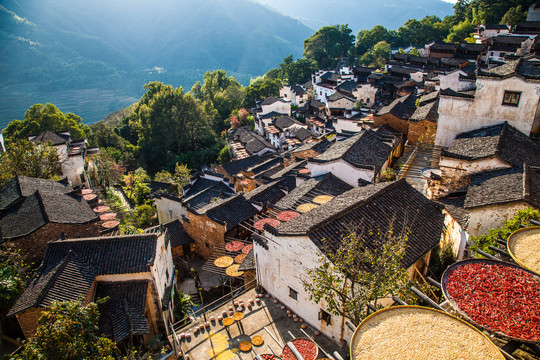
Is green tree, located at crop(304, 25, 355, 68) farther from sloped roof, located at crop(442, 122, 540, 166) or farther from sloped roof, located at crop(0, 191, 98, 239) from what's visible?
sloped roof, located at crop(0, 191, 98, 239)

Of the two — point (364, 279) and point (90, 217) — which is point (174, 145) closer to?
point (90, 217)

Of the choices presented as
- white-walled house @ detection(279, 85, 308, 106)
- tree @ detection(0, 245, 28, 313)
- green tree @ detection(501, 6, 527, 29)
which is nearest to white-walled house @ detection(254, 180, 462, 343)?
tree @ detection(0, 245, 28, 313)

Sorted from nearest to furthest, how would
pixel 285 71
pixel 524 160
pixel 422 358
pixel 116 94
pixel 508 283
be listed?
pixel 422 358 → pixel 508 283 → pixel 524 160 → pixel 285 71 → pixel 116 94

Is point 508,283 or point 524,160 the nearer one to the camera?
point 508,283

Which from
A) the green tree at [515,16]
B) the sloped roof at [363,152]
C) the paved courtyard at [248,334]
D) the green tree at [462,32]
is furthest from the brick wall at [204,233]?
the green tree at [462,32]

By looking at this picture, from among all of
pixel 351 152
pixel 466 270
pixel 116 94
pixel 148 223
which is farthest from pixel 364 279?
pixel 116 94

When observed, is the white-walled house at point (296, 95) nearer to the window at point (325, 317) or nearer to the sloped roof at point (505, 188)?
the sloped roof at point (505, 188)
